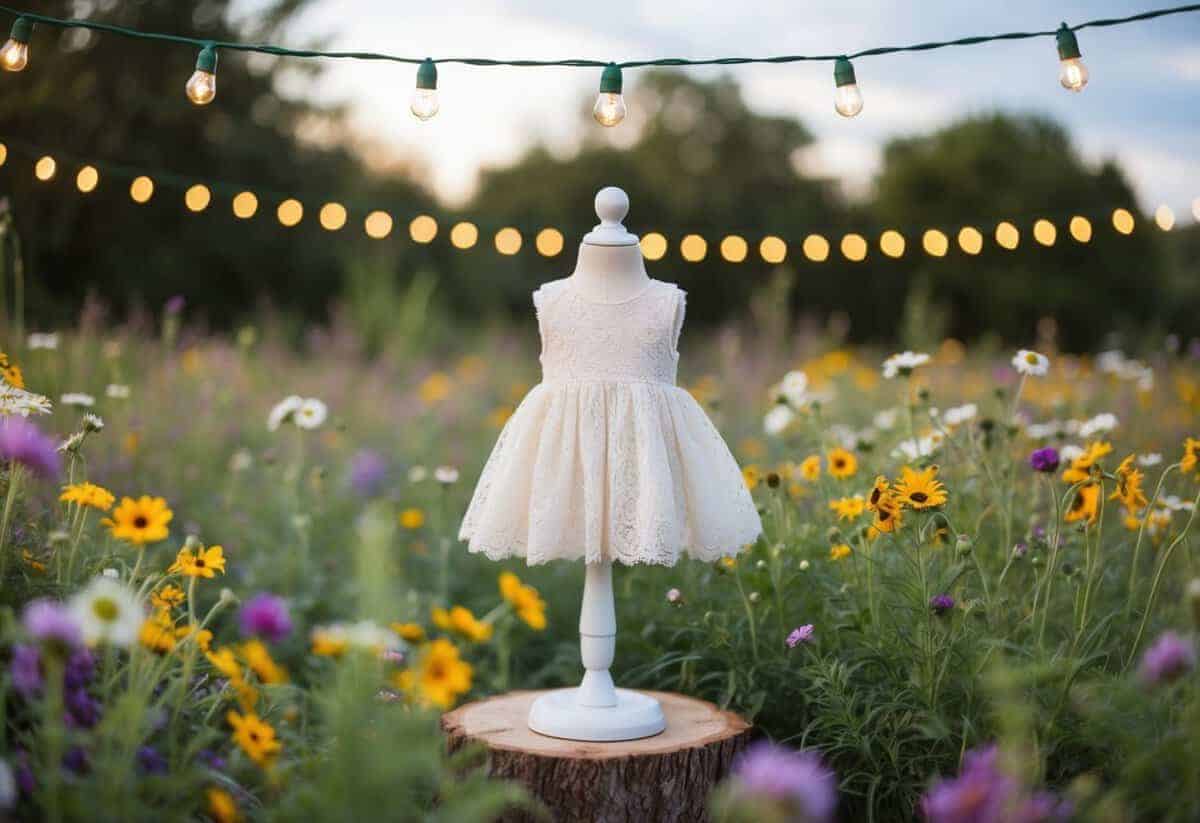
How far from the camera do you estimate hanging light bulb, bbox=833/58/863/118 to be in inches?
112

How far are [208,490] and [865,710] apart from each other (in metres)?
3.17

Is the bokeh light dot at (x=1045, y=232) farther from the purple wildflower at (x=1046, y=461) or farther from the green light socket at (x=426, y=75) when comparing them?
the green light socket at (x=426, y=75)

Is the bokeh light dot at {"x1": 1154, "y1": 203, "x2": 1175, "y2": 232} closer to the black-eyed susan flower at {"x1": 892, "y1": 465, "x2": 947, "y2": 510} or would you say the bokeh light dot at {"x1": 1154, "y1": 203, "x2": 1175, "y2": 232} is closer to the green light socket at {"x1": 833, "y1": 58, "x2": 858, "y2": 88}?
the green light socket at {"x1": 833, "y1": 58, "x2": 858, "y2": 88}

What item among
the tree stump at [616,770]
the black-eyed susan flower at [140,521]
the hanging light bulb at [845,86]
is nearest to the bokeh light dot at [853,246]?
the hanging light bulb at [845,86]

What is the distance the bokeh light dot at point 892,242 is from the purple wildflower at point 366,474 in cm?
251

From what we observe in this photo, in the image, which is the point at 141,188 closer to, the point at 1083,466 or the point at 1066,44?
the point at 1066,44

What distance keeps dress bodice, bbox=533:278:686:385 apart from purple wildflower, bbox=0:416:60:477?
1118mm

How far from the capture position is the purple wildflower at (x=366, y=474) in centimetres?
483

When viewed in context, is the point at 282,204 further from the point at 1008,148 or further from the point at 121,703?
the point at 1008,148

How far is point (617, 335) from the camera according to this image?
2.62 metres

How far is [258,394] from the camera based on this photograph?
19.5 ft

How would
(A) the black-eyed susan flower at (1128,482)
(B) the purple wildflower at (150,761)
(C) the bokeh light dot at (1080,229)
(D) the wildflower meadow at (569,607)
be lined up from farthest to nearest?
(C) the bokeh light dot at (1080,229)
(A) the black-eyed susan flower at (1128,482)
(B) the purple wildflower at (150,761)
(D) the wildflower meadow at (569,607)

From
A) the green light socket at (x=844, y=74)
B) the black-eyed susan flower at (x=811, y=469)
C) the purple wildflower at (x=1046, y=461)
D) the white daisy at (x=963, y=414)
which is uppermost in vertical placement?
the green light socket at (x=844, y=74)

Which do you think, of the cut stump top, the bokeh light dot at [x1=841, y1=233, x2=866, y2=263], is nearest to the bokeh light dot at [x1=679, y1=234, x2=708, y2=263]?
the bokeh light dot at [x1=841, y1=233, x2=866, y2=263]
